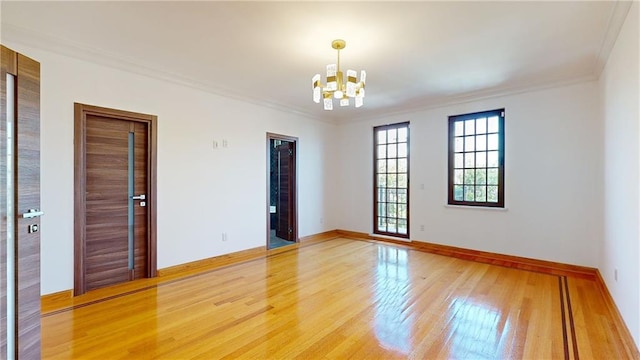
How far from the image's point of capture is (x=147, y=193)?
12.2 ft

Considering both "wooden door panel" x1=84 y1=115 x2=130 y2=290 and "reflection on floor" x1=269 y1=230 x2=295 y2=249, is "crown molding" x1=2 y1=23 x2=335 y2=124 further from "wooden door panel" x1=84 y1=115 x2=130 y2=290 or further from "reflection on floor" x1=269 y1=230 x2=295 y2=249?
"reflection on floor" x1=269 y1=230 x2=295 y2=249

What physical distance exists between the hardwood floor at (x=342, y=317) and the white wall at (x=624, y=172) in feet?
1.11

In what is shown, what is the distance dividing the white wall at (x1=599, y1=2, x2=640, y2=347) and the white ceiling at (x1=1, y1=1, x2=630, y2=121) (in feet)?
1.02

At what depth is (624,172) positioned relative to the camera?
2494 millimetres

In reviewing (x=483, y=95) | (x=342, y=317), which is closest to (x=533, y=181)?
(x=483, y=95)

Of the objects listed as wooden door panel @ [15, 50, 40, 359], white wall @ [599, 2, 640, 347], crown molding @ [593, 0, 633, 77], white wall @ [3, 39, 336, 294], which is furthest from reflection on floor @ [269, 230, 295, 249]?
crown molding @ [593, 0, 633, 77]

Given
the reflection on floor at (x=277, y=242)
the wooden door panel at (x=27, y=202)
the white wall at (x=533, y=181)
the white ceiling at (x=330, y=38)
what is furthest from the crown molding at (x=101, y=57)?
the white wall at (x=533, y=181)

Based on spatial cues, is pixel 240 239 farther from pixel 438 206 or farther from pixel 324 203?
pixel 438 206

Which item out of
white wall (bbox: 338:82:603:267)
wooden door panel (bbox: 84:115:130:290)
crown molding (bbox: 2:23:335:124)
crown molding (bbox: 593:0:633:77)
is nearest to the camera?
crown molding (bbox: 593:0:633:77)

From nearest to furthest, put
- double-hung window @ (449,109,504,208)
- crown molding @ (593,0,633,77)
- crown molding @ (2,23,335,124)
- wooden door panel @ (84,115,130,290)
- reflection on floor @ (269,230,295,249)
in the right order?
crown molding @ (593,0,633,77) < crown molding @ (2,23,335,124) < wooden door panel @ (84,115,130,290) < double-hung window @ (449,109,504,208) < reflection on floor @ (269,230,295,249)

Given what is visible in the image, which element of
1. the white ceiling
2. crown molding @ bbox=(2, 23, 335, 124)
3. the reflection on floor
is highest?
the white ceiling

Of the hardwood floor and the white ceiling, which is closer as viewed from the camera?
the hardwood floor

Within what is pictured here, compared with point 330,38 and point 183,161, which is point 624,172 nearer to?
point 330,38

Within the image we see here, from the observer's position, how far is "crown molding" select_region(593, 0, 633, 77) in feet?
7.52
